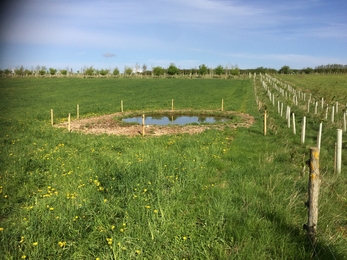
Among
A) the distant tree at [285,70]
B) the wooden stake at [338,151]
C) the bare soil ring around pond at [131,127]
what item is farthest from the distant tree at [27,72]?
the wooden stake at [338,151]

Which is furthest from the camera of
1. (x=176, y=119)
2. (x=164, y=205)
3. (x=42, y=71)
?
(x=42, y=71)

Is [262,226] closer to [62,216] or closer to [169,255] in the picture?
[169,255]

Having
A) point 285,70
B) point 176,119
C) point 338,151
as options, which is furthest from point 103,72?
point 338,151

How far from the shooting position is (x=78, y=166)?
8312 millimetres

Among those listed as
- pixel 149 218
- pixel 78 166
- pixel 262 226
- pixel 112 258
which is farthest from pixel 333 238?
pixel 78 166

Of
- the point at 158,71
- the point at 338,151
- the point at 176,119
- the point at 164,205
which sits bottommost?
the point at 176,119

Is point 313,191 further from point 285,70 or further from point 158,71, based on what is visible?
point 285,70

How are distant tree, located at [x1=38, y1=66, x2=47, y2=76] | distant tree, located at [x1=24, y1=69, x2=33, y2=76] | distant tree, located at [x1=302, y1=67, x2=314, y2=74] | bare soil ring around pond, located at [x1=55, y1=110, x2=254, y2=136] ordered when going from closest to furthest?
bare soil ring around pond, located at [x1=55, y1=110, x2=254, y2=136]
distant tree, located at [x1=24, y1=69, x2=33, y2=76]
distant tree, located at [x1=38, y1=66, x2=47, y2=76]
distant tree, located at [x1=302, y1=67, x2=314, y2=74]

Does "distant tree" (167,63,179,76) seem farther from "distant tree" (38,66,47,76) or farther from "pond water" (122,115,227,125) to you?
"pond water" (122,115,227,125)

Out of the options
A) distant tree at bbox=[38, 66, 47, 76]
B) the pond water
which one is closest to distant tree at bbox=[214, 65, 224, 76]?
distant tree at bbox=[38, 66, 47, 76]

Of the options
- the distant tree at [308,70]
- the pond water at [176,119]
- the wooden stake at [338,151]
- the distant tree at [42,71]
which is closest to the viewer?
the wooden stake at [338,151]

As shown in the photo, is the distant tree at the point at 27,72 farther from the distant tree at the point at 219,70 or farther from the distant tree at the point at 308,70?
A: the distant tree at the point at 308,70

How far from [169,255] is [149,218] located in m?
0.90

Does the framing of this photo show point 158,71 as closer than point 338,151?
No
